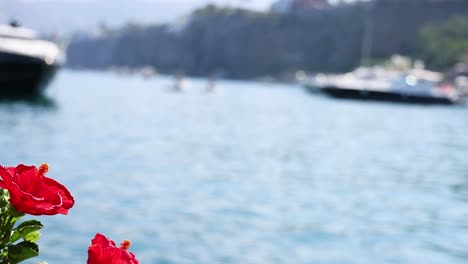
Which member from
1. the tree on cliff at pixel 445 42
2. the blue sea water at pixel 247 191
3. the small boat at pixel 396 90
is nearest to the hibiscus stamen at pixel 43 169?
the blue sea water at pixel 247 191

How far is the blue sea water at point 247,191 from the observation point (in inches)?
507

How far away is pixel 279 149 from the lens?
3244cm

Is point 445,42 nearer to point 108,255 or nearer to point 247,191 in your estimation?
point 247,191

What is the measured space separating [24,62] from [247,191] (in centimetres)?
2618

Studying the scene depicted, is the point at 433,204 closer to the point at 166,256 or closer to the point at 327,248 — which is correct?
the point at 327,248

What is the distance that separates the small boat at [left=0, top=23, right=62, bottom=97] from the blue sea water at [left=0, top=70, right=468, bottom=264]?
1.96m

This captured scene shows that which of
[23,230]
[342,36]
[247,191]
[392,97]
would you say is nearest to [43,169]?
[23,230]

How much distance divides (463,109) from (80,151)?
6040 centimetres

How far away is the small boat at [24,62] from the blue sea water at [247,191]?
196 cm

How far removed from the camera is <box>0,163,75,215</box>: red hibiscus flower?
2455mm


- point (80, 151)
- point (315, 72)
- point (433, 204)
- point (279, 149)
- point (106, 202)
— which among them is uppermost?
point (315, 72)

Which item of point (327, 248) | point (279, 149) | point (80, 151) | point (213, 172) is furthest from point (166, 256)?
point (279, 149)

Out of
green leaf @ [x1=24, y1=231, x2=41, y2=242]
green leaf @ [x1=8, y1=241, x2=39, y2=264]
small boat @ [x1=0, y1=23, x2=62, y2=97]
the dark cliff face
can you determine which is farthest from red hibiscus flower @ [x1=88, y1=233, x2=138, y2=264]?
the dark cliff face

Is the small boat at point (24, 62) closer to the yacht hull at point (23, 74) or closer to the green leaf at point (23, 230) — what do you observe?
the yacht hull at point (23, 74)
